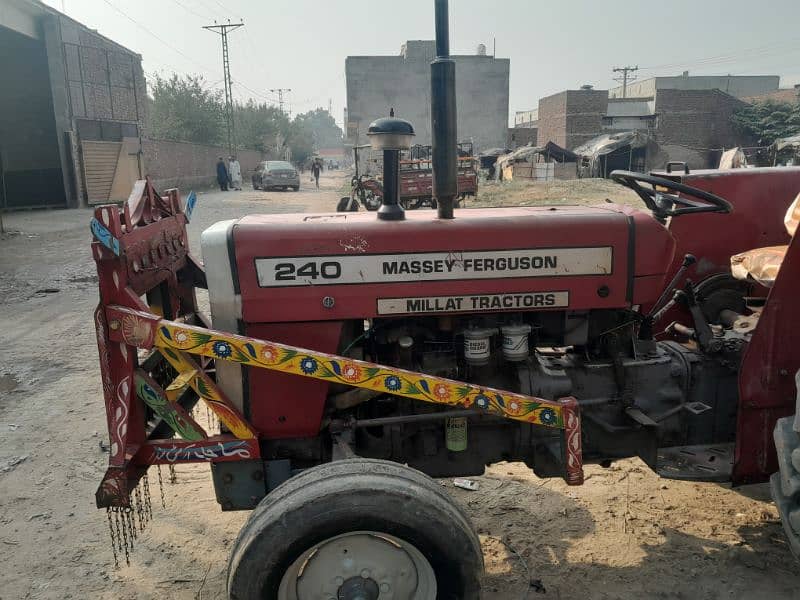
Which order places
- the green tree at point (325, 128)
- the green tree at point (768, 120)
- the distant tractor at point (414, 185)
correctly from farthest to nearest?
the green tree at point (325, 128)
the green tree at point (768, 120)
the distant tractor at point (414, 185)

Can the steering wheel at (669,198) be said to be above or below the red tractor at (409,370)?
above

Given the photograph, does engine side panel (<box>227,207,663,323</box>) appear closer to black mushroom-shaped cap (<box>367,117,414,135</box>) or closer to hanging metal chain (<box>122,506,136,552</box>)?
black mushroom-shaped cap (<box>367,117,414,135</box>)

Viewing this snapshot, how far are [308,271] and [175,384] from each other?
0.71 metres

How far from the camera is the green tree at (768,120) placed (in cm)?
3297

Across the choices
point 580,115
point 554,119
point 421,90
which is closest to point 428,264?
point 580,115

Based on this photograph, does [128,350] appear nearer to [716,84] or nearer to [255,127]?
[255,127]

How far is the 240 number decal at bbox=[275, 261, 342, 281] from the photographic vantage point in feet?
7.76

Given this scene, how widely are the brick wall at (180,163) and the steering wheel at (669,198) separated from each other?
1963 cm

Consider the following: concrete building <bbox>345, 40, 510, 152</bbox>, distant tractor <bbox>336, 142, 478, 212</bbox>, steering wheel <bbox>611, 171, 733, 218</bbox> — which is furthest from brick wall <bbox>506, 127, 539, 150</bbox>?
steering wheel <bbox>611, 171, 733, 218</bbox>

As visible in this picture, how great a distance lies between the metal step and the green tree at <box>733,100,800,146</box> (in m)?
36.2

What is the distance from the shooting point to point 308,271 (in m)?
2.37

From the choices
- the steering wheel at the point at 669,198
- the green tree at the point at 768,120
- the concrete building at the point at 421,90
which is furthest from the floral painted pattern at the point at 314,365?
the concrete building at the point at 421,90

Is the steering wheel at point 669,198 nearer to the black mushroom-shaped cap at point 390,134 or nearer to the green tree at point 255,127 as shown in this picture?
the black mushroom-shaped cap at point 390,134

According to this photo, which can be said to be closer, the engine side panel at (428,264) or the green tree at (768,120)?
the engine side panel at (428,264)
